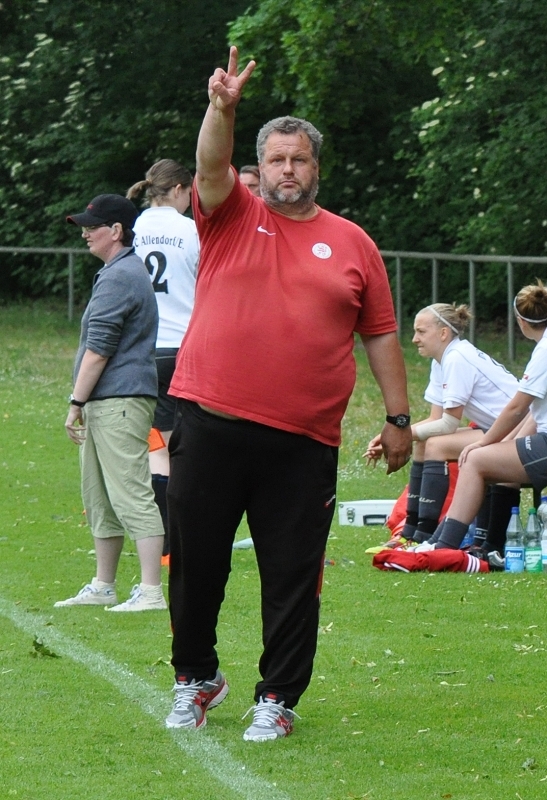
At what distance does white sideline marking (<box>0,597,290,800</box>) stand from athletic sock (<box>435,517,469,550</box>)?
2505 millimetres

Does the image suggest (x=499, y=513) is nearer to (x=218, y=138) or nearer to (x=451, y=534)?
(x=451, y=534)

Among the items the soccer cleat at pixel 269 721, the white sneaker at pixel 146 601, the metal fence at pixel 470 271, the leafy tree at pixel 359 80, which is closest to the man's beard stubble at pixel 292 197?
the soccer cleat at pixel 269 721

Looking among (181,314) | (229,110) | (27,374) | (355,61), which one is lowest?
(27,374)

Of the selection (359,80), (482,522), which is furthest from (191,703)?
(359,80)

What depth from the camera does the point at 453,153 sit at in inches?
818

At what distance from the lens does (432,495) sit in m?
9.21

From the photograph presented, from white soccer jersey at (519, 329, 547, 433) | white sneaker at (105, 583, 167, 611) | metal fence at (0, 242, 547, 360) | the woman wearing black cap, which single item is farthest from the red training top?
metal fence at (0, 242, 547, 360)

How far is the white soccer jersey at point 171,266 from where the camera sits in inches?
332

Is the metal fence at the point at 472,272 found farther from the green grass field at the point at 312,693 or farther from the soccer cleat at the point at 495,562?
the soccer cleat at the point at 495,562

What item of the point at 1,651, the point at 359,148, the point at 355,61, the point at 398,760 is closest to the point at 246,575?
the point at 1,651

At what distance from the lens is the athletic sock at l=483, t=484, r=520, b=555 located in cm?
895

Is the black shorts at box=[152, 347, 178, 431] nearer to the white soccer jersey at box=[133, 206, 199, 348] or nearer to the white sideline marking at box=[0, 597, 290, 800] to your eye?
the white soccer jersey at box=[133, 206, 199, 348]

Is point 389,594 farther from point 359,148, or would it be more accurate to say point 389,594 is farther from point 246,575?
point 359,148

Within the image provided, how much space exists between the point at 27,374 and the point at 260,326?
14981 mm
